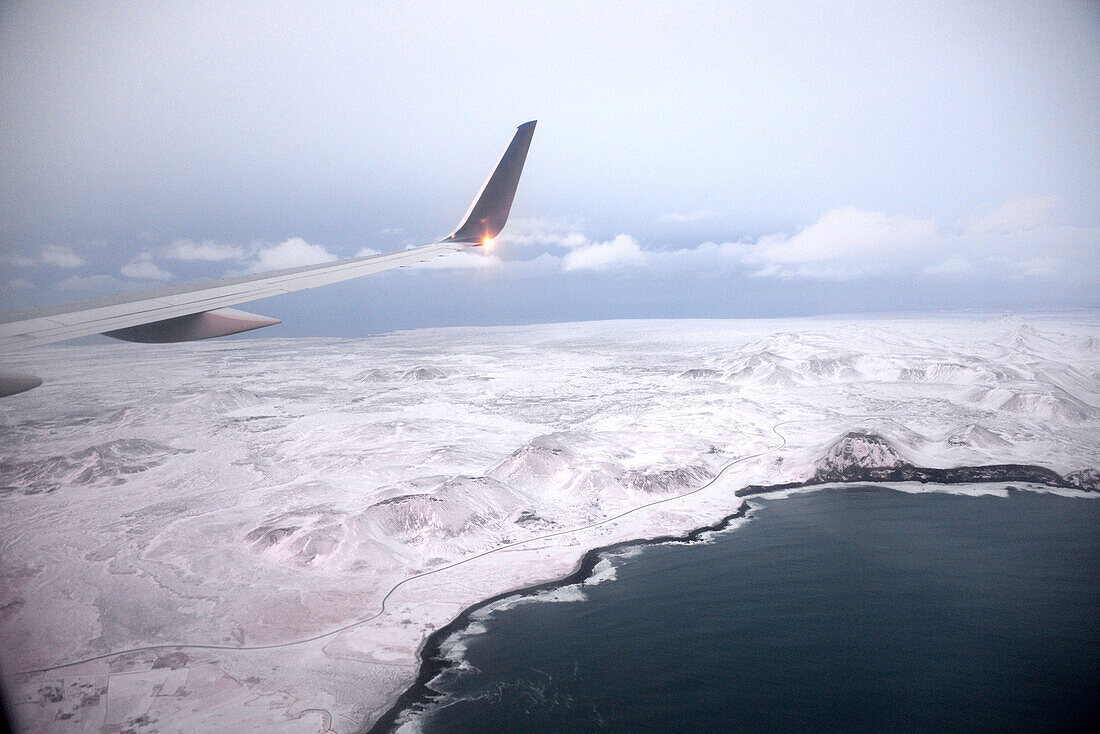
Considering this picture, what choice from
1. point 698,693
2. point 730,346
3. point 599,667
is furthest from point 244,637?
point 730,346

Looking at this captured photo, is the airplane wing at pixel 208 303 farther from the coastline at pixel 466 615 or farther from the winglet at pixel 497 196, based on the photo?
the coastline at pixel 466 615

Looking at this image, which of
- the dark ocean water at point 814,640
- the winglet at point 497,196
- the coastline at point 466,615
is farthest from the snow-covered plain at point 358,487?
the winglet at point 497,196

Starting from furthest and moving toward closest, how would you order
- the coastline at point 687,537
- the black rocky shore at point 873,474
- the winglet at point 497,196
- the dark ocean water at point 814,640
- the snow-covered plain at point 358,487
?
the black rocky shore at point 873,474, the snow-covered plain at point 358,487, the coastline at point 687,537, the dark ocean water at point 814,640, the winglet at point 497,196

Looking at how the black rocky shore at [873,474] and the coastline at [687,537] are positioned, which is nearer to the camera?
the coastline at [687,537]

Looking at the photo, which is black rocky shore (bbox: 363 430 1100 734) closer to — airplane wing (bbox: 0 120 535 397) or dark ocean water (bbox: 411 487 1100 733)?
dark ocean water (bbox: 411 487 1100 733)

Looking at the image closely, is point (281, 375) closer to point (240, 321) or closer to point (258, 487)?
point (258, 487)

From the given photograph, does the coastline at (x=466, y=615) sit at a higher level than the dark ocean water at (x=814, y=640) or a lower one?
higher

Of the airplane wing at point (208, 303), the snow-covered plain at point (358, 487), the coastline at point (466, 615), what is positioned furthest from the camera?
the snow-covered plain at point (358, 487)
